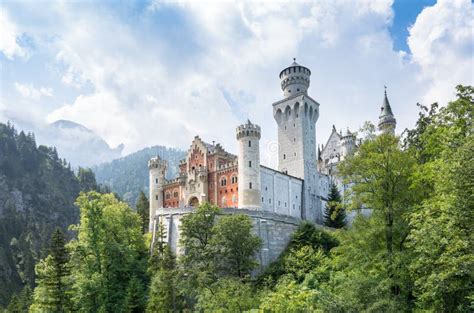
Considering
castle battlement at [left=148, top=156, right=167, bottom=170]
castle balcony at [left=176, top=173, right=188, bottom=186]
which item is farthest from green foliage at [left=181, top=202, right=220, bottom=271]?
castle battlement at [left=148, top=156, right=167, bottom=170]

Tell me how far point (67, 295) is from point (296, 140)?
39.4 m

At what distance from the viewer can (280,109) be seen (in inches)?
2687

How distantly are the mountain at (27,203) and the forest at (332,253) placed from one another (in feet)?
145

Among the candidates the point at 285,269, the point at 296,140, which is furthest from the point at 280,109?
the point at 285,269

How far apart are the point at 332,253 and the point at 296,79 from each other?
40933 millimetres

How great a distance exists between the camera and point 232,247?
1559 inches

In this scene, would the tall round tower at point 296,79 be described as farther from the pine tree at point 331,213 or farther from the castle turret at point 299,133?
the pine tree at point 331,213

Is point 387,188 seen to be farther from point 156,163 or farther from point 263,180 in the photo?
point 156,163

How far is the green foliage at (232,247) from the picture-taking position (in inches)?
1555

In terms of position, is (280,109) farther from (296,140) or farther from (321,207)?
(321,207)

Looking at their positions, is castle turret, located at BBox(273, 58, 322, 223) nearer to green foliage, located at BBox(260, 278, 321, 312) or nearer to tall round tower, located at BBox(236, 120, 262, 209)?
tall round tower, located at BBox(236, 120, 262, 209)

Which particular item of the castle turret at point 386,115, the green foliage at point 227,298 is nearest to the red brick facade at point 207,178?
the green foliage at point 227,298

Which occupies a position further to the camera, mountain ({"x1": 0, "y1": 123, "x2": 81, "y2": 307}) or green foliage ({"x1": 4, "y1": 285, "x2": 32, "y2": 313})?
mountain ({"x1": 0, "y1": 123, "x2": 81, "y2": 307})

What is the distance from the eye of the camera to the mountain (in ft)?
315
